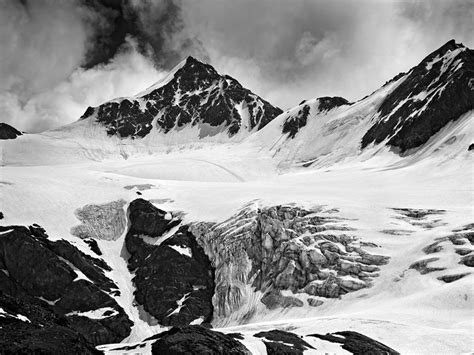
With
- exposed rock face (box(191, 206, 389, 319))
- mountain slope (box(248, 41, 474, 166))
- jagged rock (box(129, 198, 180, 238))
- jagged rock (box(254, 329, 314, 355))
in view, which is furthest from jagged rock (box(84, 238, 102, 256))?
mountain slope (box(248, 41, 474, 166))

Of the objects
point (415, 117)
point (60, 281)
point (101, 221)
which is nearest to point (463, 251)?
point (60, 281)

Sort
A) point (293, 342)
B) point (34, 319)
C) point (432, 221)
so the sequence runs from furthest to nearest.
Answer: point (432, 221) < point (293, 342) < point (34, 319)

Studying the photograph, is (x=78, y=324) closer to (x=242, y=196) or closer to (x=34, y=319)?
(x=242, y=196)

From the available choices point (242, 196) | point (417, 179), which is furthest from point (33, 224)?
point (417, 179)

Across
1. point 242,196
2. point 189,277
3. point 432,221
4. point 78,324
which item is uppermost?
point 242,196

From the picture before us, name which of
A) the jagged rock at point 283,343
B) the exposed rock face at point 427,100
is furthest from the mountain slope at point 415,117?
the jagged rock at point 283,343

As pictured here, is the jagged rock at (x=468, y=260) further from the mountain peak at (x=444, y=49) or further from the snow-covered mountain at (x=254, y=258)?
the mountain peak at (x=444, y=49)
